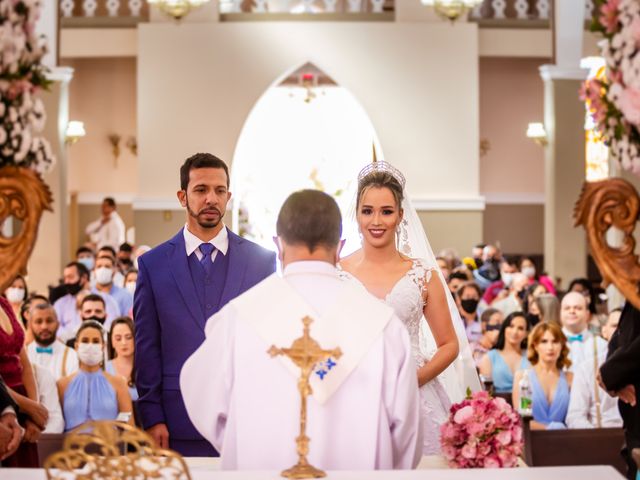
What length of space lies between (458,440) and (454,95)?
18.0m

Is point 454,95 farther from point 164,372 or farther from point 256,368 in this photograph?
point 256,368

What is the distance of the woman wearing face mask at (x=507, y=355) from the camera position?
10727 mm

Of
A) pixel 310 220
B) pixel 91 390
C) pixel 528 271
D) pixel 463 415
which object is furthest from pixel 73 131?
pixel 310 220

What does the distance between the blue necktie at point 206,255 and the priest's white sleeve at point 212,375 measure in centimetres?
156

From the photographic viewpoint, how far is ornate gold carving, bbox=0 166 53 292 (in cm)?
400

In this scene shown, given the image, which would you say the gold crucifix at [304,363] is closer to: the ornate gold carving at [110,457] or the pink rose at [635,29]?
the ornate gold carving at [110,457]

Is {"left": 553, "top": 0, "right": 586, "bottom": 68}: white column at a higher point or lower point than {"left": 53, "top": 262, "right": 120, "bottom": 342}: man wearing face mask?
higher

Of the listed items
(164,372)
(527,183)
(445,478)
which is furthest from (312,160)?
(445,478)

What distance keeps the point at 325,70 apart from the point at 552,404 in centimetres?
1353

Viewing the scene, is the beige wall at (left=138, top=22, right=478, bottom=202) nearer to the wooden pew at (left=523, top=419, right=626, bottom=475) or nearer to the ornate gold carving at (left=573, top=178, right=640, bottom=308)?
the wooden pew at (left=523, top=419, right=626, bottom=475)

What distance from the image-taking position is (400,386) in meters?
4.08

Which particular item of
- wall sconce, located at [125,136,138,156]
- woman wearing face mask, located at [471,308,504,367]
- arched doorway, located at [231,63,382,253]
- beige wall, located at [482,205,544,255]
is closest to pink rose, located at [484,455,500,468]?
woman wearing face mask, located at [471,308,504,367]

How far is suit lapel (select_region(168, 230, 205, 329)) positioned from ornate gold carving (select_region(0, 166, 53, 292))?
1.62m

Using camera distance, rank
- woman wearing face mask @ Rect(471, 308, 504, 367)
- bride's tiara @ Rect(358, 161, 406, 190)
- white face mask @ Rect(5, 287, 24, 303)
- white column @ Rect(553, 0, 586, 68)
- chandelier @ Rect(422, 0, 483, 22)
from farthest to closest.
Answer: white column @ Rect(553, 0, 586, 68) < chandelier @ Rect(422, 0, 483, 22) < white face mask @ Rect(5, 287, 24, 303) < woman wearing face mask @ Rect(471, 308, 504, 367) < bride's tiara @ Rect(358, 161, 406, 190)
